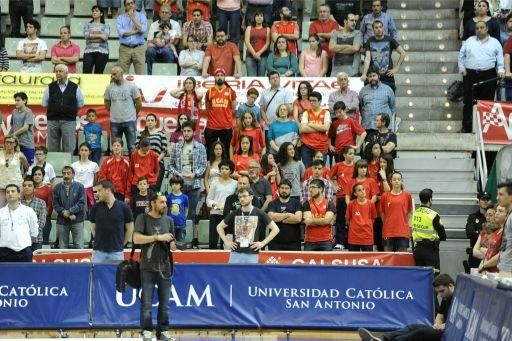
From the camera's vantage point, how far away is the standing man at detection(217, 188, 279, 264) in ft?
59.7

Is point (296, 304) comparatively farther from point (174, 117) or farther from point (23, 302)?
point (174, 117)

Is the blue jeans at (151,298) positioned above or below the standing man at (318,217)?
below

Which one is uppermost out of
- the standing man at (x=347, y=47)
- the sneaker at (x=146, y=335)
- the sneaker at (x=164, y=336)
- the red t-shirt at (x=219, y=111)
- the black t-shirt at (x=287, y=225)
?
the standing man at (x=347, y=47)

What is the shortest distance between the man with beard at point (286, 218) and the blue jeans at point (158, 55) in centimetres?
559

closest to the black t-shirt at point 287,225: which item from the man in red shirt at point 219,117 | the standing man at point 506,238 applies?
the man in red shirt at point 219,117

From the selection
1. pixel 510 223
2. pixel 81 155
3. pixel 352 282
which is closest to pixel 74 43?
pixel 81 155

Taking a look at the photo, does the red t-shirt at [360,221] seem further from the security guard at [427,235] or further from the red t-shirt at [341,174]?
the security guard at [427,235]

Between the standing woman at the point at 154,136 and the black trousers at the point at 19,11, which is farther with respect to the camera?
the black trousers at the point at 19,11

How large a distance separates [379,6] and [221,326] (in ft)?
27.0

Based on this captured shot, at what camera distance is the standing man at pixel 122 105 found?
22.5m

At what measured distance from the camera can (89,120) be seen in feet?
74.1

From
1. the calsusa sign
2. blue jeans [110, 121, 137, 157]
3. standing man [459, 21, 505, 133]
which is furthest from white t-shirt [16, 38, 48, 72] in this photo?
standing man [459, 21, 505, 133]

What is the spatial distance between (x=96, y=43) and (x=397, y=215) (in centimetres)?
751

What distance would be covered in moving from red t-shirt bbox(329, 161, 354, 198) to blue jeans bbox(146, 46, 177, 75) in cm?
510
